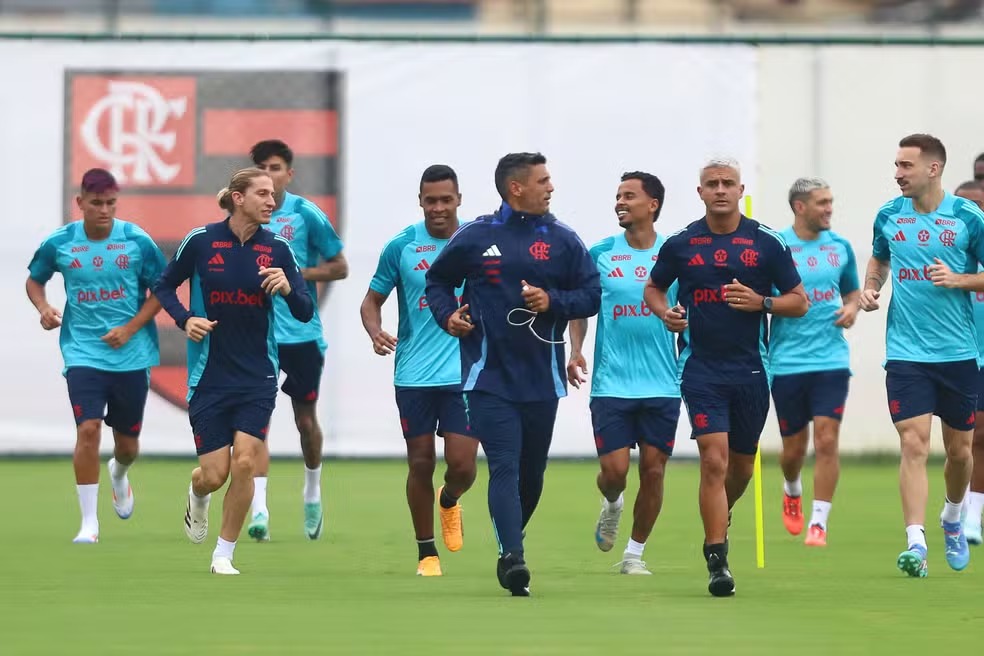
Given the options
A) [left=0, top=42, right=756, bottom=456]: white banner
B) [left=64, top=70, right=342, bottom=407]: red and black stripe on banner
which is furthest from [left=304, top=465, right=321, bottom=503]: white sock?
[left=64, top=70, right=342, bottom=407]: red and black stripe on banner

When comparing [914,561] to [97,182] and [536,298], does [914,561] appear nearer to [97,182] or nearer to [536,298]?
[536,298]

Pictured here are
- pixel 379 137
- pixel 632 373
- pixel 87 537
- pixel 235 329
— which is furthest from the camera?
pixel 379 137

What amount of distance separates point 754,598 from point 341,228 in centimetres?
1003

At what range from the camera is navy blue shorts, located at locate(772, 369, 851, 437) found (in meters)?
13.5

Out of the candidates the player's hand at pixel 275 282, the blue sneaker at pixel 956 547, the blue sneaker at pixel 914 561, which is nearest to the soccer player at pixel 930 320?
the blue sneaker at pixel 956 547

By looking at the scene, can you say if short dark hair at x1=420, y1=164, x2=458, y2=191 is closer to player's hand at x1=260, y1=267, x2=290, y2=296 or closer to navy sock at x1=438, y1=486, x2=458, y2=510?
player's hand at x1=260, y1=267, x2=290, y2=296

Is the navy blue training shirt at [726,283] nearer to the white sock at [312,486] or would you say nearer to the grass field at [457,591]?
the grass field at [457,591]

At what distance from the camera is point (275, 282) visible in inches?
425

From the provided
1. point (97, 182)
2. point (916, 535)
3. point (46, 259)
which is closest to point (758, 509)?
point (916, 535)

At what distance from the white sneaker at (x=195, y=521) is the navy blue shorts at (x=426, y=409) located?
1.40m

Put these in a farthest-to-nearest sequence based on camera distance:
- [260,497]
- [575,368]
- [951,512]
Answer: [260,497]
[575,368]
[951,512]

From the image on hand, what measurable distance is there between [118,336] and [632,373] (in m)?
3.32

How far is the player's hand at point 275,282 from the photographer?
425 inches

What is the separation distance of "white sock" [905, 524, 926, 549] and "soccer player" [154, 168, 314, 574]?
3349 millimetres
